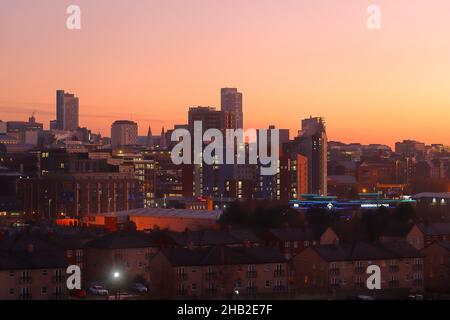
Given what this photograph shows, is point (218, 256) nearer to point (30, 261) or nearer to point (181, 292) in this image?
point (181, 292)

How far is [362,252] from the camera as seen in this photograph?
19812mm

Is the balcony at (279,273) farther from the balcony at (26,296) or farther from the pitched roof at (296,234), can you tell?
the pitched roof at (296,234)

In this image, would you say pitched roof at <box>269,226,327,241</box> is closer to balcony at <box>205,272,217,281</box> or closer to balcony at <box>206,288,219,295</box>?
balcony at <box>205,272,217,281</box>

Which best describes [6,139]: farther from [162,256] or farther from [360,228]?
[162,256]

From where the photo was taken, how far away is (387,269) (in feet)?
65.0

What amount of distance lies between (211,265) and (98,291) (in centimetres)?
200

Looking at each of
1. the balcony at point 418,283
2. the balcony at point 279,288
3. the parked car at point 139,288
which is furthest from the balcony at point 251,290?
the balcony at point 418,283

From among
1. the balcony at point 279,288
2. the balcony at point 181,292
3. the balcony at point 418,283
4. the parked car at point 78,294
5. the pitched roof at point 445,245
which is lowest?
the balcony at point 418,283

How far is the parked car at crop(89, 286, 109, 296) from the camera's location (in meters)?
17.6

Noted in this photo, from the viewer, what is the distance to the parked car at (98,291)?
57.8 ft

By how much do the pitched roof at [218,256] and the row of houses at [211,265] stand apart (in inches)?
0.7

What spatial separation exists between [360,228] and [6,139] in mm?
61391

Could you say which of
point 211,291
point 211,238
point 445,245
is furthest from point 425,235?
point 211,291
